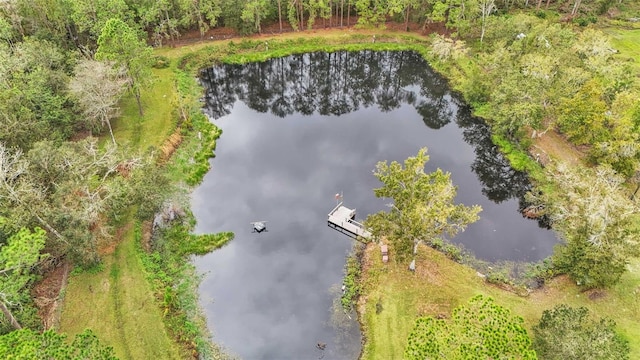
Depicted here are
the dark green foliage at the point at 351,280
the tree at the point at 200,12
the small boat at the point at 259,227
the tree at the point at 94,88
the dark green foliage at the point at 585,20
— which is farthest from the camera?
the dark green foliage at the point at 585,20

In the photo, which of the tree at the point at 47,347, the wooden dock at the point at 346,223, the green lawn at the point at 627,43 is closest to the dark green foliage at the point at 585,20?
the green lawn at the point at 627,43

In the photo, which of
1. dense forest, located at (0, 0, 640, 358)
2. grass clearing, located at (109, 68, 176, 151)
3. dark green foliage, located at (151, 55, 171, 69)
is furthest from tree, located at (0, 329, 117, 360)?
dark green foliage, located at (151, 55, 171, 69)

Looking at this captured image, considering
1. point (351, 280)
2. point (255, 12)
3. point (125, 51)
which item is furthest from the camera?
point (255, 12)

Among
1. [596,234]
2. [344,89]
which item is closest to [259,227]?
[596,234]

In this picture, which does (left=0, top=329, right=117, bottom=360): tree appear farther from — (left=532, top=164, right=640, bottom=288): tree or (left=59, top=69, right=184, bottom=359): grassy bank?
(left=532, top=164, right=640, bottom=288): tree

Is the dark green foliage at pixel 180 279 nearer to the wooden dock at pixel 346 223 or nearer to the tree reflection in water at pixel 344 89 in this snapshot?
the wooden dock at pixel 346 223

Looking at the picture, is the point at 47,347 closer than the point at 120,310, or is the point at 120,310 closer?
the point at 47,347

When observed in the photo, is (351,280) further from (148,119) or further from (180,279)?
(148,119)
